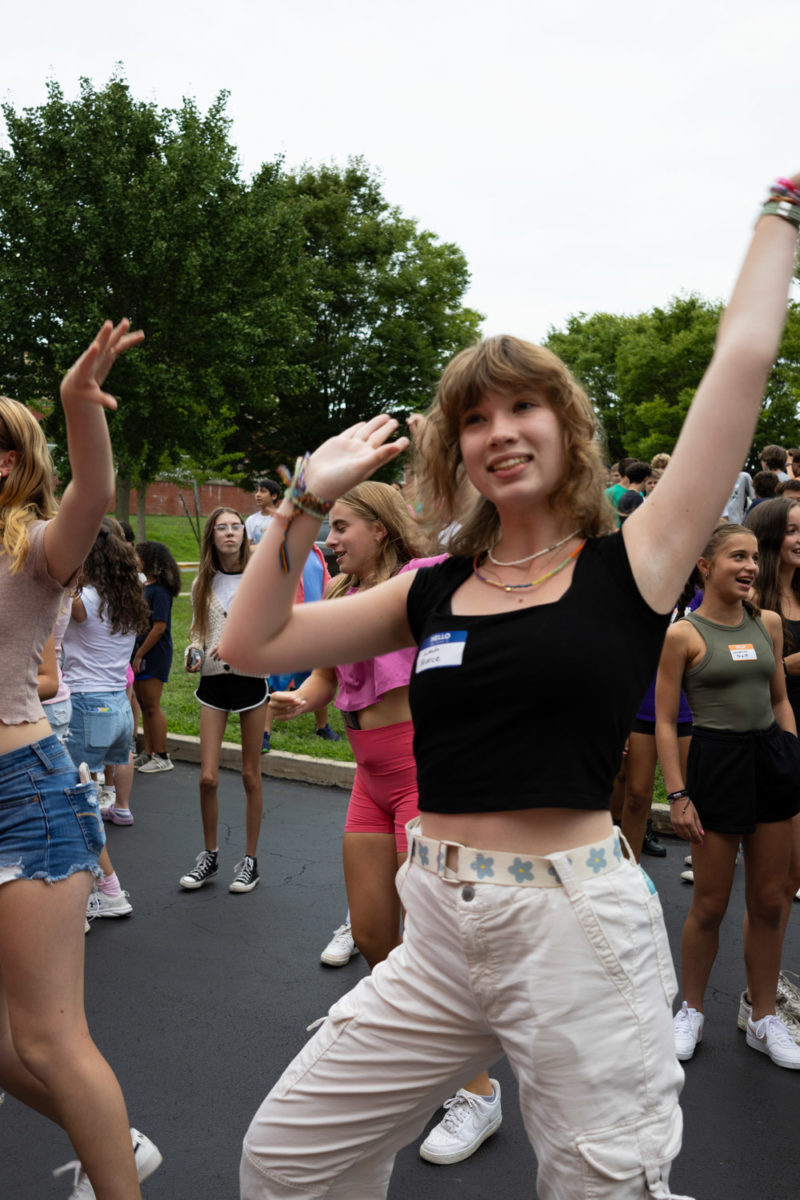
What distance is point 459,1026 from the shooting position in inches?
74.0

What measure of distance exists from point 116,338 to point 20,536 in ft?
2.01

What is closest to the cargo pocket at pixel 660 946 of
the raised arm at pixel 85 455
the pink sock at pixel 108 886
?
the raised arm at pixel 85 455

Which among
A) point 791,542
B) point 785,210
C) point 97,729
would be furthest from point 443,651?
point 97,729

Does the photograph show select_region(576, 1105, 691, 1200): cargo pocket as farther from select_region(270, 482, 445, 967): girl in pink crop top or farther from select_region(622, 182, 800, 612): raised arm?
select_region(270, 482, 445, 967): girl in pink crop top

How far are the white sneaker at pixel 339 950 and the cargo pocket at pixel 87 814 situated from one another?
8.14 ft

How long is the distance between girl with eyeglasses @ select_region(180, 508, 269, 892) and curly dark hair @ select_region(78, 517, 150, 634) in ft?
1.62

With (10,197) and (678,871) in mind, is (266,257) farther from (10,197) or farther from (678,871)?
(678,871)

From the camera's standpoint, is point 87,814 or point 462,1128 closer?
point 87,814

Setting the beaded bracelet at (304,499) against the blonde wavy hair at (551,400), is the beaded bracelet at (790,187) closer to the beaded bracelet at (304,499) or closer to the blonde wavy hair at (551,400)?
the blonde wavy hair at (551,400)

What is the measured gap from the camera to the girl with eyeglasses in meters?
5.95

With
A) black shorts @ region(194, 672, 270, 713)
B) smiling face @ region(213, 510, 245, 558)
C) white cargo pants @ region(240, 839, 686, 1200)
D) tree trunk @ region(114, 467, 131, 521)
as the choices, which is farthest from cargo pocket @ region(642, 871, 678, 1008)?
tree trunk @ region(114, 467, 131, 521)

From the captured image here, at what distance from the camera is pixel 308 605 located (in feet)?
6.78

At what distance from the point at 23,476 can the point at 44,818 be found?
3.10 feet

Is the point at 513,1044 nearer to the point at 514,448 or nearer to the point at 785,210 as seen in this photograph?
the point at 514,448
